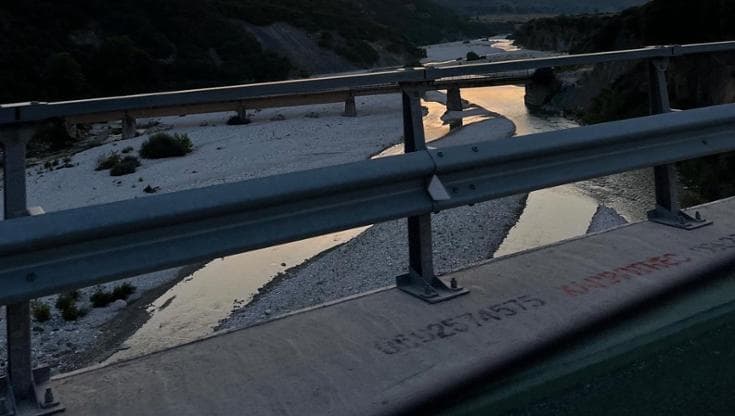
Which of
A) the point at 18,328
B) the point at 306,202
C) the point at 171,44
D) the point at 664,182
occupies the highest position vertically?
the point at 171,44

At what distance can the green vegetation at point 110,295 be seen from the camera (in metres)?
8.93

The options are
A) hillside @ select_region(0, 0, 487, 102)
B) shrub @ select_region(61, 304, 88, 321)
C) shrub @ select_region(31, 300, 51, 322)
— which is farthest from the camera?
hillside @ select_region(0, 0, 487, 102)

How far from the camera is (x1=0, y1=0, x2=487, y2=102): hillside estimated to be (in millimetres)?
39375

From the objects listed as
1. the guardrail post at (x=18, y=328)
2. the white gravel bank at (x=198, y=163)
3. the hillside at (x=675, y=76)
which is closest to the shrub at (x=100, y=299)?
the white gravel bank at (x=198, y=163)

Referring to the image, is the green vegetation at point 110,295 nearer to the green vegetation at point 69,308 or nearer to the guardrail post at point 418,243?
the green vegetation at point 69,308

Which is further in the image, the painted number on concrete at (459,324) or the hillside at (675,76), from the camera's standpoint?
the hillside at (675,76)

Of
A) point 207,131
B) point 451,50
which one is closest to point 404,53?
point 451,50

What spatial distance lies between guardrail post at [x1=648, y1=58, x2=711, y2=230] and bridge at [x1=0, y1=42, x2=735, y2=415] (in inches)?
6.6

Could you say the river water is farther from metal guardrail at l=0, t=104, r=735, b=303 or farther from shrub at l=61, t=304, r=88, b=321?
metal guardrail at l=0, t=104, r=735, b=303

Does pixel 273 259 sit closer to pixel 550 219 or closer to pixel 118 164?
pixel 550 219

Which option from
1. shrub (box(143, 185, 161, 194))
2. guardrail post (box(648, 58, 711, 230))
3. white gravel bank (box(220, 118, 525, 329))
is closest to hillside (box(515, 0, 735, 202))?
white gravel bank (box(220, 118, 525, 329))

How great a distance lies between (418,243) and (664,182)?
7.41ft

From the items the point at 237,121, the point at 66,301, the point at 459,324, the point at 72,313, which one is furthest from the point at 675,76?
the point at 237,121

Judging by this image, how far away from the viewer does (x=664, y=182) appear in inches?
211
